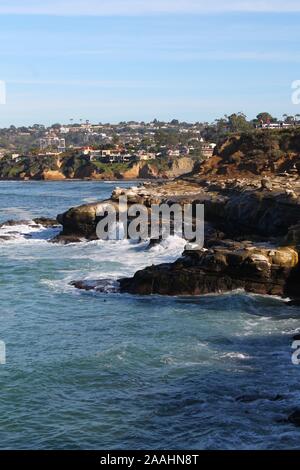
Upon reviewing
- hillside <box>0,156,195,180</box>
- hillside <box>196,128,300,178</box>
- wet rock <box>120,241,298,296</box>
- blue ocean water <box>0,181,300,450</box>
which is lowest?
blue ocean water <box>0,181,300,450</box>

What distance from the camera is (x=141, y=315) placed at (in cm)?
2478

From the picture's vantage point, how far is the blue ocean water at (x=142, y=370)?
1513 cm

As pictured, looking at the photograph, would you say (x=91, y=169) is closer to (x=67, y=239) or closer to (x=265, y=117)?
(x=265, y=117)

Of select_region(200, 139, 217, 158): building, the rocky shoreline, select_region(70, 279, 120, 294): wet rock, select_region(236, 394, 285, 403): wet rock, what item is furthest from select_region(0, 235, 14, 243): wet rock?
select_region(200, 139, 217, 158): building

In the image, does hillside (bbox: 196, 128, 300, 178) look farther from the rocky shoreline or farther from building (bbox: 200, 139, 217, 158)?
building (bbox: 200, 139, 217, 158)

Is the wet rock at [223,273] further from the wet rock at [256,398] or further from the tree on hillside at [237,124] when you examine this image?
the tree on hillside at [237,124]

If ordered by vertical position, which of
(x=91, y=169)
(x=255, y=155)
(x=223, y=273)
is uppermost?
(x=255, y=155)

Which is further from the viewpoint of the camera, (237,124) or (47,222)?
(237,124)

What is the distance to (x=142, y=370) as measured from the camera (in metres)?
19.2

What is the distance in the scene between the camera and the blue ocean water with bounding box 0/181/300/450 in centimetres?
1513

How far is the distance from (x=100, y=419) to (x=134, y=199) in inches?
1332

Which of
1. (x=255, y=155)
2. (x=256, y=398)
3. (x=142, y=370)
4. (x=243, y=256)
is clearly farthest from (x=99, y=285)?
(x=255, y=155)

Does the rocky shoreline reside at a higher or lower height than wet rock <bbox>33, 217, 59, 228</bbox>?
higher
